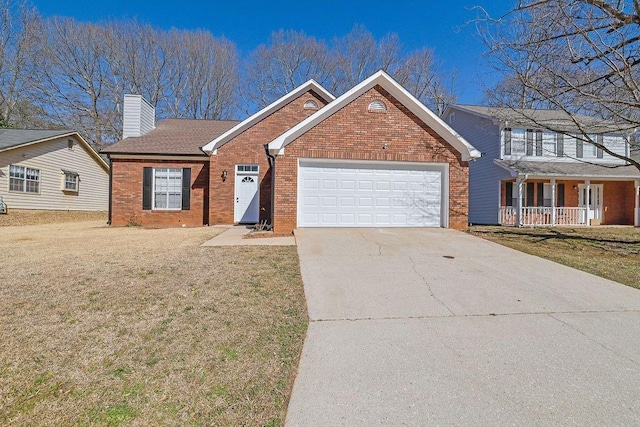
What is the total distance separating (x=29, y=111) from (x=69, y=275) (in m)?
30.1

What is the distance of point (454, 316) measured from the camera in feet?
13.0

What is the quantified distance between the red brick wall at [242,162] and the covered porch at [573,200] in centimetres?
1168

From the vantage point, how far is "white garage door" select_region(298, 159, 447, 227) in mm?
9969

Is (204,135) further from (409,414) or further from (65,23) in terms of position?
(65,23)

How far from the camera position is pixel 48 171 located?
60.1 ft

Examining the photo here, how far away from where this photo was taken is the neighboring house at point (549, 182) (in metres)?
16.0

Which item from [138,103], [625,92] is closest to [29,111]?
[138,103]

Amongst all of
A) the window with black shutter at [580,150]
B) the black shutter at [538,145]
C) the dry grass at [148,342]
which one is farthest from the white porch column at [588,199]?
the dry grass at [148,342]

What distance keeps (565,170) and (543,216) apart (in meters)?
2.52

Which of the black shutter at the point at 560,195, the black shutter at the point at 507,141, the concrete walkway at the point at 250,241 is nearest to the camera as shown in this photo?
the concrete walkway at the point at 250,241

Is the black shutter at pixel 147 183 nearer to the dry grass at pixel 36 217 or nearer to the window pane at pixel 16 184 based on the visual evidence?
the dry grass at pixel 36 217

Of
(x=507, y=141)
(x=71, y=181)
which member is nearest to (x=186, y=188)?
(x=71, y=181)

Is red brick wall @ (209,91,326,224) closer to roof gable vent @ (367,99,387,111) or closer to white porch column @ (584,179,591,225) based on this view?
roof gable vent @ (367,99,387,111)

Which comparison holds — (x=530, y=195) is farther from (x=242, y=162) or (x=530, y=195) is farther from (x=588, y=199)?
(x=242, y=162)
